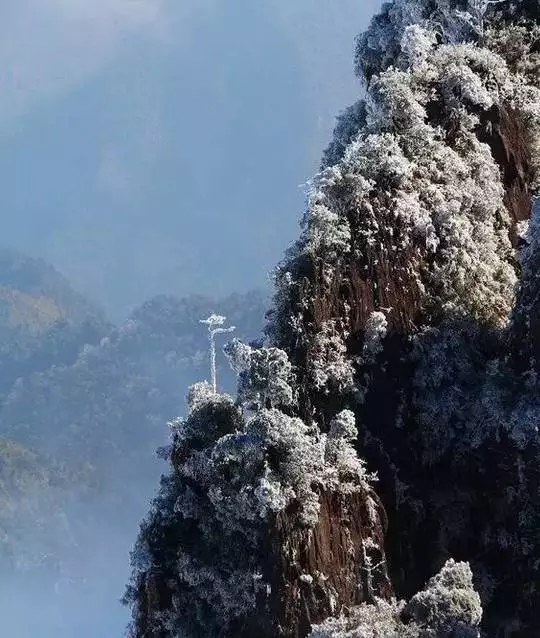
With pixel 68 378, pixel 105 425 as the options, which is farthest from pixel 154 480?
pixel 68 378

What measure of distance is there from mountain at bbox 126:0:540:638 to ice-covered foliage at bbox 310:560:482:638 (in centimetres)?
3

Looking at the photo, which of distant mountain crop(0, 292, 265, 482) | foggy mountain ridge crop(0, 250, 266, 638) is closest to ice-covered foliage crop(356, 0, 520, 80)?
foggy mountain ridge crop(0, 250, 266, 638)

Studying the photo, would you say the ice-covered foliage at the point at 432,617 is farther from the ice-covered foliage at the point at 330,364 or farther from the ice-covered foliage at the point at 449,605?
the ice-covered foliage at the point at 330,364

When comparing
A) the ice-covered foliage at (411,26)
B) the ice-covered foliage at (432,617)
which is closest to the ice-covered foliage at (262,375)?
the ice-covered foliage at (432,617)

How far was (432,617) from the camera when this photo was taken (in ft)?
44.2

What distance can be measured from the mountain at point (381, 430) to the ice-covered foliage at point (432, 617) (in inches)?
1.3

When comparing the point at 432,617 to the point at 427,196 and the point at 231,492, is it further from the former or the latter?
the point at 427,196

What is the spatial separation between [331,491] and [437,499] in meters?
2.49

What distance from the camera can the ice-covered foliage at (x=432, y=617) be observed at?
13328 mm

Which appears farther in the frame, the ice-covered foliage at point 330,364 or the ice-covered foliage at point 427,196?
the ice-covered foliage at point 427,196

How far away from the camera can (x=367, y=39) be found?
1024 inches

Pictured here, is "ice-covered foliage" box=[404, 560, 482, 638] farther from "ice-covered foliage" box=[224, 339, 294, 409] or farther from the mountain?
"ice-covered foliage" box=[224, 339, 294, 409]

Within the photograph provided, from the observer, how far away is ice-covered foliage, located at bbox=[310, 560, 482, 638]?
13328 millimetres

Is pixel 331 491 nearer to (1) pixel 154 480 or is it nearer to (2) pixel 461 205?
(2) pixel 461 205
